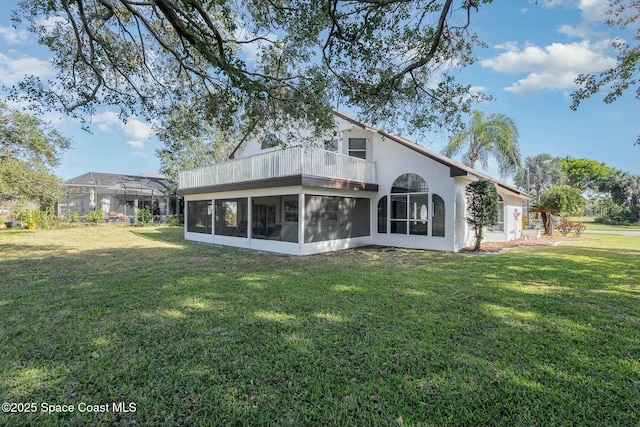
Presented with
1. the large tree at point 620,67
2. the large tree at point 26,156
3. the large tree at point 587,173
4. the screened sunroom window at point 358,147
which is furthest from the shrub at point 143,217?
the large tree at point 587,173

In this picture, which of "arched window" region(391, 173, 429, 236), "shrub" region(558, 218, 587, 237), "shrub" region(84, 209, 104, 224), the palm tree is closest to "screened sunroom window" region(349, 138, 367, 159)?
"arched window" region(391, 173, 429, 236)

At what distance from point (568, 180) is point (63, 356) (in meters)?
60.9

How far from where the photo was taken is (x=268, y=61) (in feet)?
26.1

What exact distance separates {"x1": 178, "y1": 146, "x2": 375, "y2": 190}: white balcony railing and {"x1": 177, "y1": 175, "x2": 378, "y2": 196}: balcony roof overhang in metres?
0.26

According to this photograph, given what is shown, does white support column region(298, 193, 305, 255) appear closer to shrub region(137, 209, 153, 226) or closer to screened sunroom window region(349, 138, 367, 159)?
screened sunroom window region(349, 138, 367, 159)

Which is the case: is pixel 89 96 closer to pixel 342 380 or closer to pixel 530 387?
pixel 342 380

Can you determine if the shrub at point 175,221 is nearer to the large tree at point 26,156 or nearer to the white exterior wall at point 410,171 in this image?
the large tree at point 26,156

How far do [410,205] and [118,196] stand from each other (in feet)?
94.7

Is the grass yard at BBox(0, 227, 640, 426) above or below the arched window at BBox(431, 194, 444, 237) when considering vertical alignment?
below

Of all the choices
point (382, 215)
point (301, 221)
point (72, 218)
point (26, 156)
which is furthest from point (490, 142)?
point (72, 218)

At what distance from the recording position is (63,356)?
11.0ft

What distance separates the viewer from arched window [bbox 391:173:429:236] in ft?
41.3

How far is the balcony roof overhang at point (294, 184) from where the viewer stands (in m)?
10.5

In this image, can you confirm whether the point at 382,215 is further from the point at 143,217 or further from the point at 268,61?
the point at 143,217
